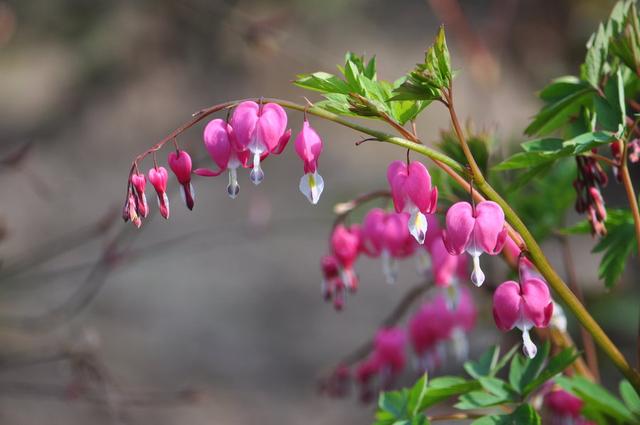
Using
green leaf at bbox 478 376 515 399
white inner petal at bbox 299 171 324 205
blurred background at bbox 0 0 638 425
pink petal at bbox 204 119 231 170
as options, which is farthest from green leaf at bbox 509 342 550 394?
blurred background at bbox 0 0 638 425

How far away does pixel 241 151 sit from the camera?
1.02 meters

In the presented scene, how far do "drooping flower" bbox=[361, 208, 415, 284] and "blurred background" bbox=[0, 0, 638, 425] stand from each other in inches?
71.7

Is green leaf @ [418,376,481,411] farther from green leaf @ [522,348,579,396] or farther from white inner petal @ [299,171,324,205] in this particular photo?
white inner petal @ [299,171,324,205]

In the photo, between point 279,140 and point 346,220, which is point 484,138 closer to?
point 346,220

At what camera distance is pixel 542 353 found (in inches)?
45.0

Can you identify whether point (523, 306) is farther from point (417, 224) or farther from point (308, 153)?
point (308, 153)

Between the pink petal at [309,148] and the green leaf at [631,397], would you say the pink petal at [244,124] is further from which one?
the green leaf at [631,397]

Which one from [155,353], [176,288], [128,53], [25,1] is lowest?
[155,353]

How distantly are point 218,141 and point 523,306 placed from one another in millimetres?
411

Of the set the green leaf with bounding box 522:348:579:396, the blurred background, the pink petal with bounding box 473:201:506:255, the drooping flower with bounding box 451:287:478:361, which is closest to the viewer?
the pink petal with bounding box 473:201:506:255

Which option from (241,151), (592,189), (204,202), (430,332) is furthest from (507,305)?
(204,202)

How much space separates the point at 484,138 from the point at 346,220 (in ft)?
0.91

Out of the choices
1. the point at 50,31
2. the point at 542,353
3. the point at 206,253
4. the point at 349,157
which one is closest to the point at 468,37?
the point at 349,157

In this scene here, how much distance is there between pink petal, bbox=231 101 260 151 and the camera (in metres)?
0.98
